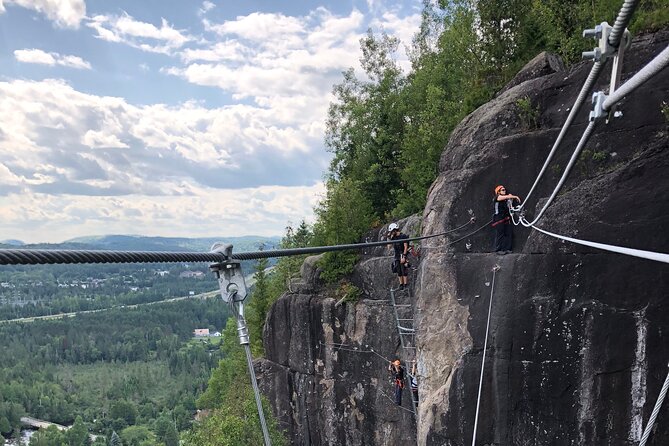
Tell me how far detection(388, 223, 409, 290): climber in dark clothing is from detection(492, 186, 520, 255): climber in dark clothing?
5.07 m

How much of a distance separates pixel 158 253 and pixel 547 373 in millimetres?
8932

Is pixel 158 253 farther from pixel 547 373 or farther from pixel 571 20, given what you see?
pixel 571 20

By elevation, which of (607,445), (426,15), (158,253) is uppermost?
(426,15)

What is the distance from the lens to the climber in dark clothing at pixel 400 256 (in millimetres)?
17075

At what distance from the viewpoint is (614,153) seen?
10.9 meters

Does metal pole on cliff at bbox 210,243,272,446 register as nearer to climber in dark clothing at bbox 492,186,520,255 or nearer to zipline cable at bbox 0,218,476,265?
zipline cable at bbox 0,218,476,265

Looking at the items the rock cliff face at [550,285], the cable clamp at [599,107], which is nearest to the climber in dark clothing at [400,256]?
the rock cliff face at [550,285]

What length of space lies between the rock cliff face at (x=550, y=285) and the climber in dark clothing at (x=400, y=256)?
2563 mm

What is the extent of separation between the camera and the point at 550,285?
10156 mm

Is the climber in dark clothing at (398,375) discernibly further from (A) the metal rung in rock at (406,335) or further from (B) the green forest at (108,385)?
(B) the green forest at (108,385)

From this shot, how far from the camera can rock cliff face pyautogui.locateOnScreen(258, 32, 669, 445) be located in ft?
29.5

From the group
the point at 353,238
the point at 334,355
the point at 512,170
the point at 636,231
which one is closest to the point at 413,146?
the point at 353,238

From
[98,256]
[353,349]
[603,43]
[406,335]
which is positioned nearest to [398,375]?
[406,335]

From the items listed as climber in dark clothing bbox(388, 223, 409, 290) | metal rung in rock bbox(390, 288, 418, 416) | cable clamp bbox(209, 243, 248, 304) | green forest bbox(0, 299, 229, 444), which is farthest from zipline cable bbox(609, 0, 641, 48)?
green forest bbox(0, 299, 229, 444)
